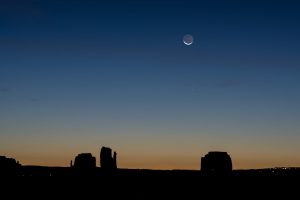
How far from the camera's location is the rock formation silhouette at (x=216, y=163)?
43281 millimetres

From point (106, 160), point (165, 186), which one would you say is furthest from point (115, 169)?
point (165, 186)

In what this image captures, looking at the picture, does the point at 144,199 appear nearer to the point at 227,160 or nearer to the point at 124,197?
the point at 124,197

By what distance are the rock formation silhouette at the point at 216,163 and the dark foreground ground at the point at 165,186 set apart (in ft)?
2.08

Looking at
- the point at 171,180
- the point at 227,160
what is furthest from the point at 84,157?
the point at 227,160

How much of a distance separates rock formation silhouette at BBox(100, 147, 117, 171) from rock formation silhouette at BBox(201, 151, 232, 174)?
36.6ft

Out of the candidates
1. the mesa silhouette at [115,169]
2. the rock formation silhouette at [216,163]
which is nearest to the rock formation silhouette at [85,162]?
the mesa silhouette at [115,169]

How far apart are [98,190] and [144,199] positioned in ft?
13.7

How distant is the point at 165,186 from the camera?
42375 millimetres

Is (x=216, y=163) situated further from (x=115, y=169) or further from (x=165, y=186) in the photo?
(x=115, y=169)

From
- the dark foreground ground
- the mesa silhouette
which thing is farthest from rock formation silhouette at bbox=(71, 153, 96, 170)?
the dark foreground ground

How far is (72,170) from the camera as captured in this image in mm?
48875

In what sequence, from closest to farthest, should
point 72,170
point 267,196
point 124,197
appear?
1. point 267,196
2. point 124,197
3. point 72,170

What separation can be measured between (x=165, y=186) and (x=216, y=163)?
4.77 metres

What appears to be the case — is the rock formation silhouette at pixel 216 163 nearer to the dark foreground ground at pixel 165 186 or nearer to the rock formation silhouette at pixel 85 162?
the dark foreground ground at pixel 165 186
